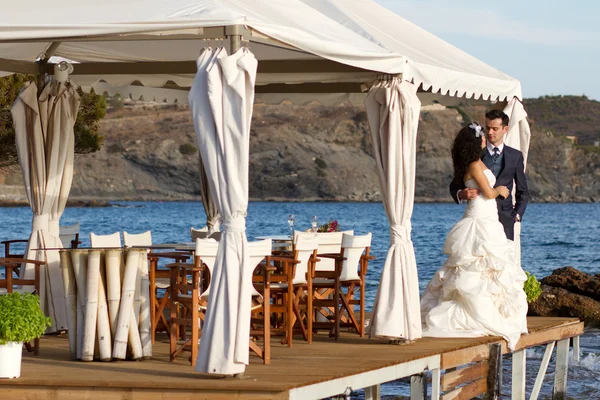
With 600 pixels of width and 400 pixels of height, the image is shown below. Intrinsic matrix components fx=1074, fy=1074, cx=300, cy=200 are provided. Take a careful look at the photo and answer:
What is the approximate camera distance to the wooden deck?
5.70 meters

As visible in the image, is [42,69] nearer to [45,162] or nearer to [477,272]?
[45,162]

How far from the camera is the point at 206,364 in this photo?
5824mm

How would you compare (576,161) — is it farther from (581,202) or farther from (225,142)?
(225,142)

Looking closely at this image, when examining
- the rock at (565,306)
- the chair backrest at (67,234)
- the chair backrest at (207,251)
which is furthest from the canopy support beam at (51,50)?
the rock at (565,306)

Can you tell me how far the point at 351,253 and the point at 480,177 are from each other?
1132mm

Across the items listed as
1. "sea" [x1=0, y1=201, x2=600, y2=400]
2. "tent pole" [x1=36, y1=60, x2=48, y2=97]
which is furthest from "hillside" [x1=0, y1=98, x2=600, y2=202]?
"tent pole" [x1=36, y1=60, x2=48, y2=97]

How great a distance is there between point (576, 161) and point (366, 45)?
91675 mm

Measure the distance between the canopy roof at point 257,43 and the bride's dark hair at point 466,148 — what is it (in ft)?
1.13

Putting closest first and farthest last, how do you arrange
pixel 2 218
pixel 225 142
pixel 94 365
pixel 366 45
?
pixel 225 142 → pixel 94 365 → pixel 366 45 → pixel 2 218

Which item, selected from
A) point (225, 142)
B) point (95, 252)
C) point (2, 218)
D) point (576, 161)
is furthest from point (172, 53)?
point (576, 161)

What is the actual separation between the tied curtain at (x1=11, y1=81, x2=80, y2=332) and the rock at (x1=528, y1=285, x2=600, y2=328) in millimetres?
8129

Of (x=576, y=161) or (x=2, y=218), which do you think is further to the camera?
(x=576, y=161)

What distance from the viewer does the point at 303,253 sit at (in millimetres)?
7641

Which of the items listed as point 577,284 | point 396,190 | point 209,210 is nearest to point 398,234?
point 396,190
